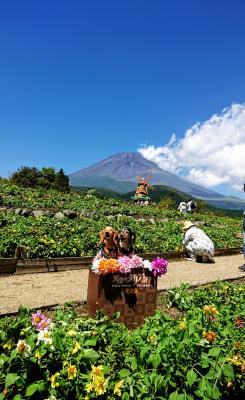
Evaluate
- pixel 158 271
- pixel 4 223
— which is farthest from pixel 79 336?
pixel 4 223

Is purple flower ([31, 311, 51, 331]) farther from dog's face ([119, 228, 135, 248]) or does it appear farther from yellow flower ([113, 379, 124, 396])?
dog's face ([119, 228, 135, 248])

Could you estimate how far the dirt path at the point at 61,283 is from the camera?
744cm

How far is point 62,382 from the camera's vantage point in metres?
3.48

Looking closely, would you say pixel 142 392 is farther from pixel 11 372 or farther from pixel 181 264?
pixel 181 264

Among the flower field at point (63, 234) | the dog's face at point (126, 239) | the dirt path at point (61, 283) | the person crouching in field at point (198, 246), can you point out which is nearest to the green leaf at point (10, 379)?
the dirt path at point (61, 283)

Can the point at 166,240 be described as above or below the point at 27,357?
above

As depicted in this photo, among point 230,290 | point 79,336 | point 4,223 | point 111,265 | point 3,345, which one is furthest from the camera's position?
point 4,223

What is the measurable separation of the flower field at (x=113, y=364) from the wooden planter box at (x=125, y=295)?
160 centimetres

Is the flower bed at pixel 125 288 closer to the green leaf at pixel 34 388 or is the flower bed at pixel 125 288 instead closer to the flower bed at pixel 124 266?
the flower bed at pixel 124 266

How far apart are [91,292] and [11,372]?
2847 mm

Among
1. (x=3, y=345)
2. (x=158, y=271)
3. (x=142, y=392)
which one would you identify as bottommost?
(x=142, y=392)

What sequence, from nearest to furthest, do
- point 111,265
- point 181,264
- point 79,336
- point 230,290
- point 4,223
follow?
1. point 79,336
2. point 111,265
3. point 230,290
4. point 181,264
5. point 4,223

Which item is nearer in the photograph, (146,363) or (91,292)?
(146,363)

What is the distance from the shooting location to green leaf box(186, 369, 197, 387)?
3406 millimetres
